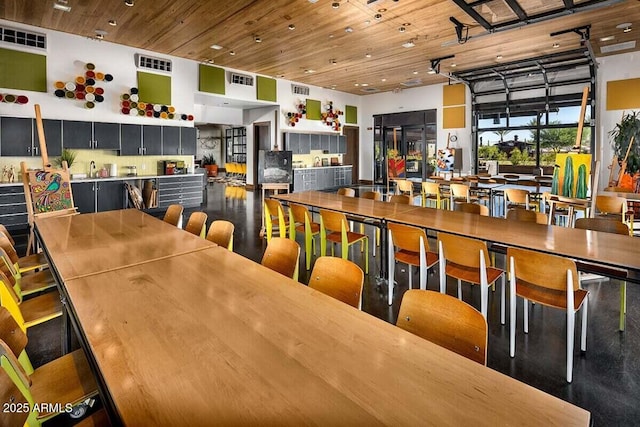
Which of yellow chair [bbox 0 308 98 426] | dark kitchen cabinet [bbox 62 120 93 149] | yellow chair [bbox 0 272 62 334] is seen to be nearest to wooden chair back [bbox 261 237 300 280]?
yellow chair [bbox 0 308 98 426]

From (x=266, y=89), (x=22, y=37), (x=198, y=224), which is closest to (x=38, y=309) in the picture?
(x=198, y=224)

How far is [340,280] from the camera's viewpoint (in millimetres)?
2135

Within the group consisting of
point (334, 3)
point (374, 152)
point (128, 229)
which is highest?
point (334, 3)

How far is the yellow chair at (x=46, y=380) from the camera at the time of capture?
134cm

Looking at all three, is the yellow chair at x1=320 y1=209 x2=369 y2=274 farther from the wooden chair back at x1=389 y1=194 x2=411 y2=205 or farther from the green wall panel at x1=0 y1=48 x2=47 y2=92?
the green wall panel at x1=0 y1=48 x2=47 y2=92

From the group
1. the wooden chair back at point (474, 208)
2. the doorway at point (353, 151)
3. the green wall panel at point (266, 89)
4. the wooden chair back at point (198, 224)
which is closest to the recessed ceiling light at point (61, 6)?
the wooden chair back at point (198, 224)

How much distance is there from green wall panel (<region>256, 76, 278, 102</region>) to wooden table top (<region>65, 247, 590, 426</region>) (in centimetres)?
1105

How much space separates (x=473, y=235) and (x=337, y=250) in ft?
9.35

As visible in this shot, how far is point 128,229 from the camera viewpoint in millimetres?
3477

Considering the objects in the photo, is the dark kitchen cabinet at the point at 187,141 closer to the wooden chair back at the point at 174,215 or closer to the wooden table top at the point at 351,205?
the wooden table top at the point at 351,205

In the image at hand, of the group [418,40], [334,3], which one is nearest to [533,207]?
[418,40]

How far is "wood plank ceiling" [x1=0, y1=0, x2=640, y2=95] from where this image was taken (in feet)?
20.9

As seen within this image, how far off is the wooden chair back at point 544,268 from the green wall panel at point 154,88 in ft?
29.9

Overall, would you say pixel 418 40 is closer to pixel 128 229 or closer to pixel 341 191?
pixel 341 191
